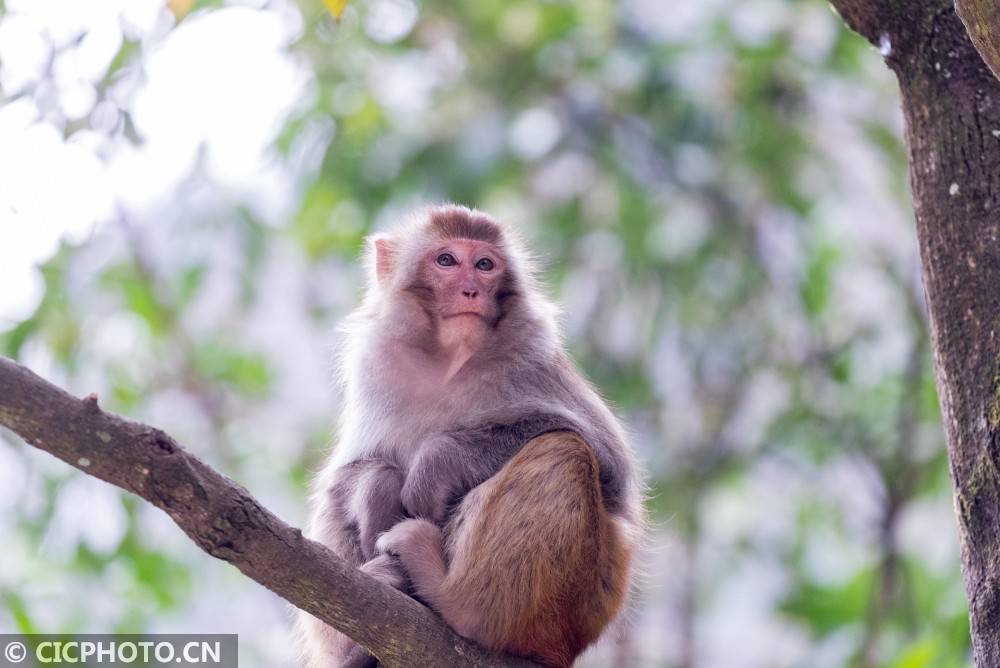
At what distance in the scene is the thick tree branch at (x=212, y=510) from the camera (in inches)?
111

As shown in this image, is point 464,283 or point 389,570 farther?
point 464,283

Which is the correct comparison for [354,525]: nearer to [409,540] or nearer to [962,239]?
[409,540]

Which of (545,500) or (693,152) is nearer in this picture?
(545,500)

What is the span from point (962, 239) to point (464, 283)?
1.82 metres

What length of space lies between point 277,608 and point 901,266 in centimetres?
543

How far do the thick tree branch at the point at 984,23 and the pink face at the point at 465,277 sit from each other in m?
2.13

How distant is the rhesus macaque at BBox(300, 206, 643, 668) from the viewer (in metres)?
4.02

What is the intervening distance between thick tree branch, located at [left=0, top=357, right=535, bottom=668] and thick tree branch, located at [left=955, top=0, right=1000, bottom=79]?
211 centimetres

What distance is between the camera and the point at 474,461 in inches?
168

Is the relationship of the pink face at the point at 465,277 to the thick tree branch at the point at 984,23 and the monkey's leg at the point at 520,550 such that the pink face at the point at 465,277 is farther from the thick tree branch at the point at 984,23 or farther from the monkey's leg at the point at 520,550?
the thick tree branch at the point at 984,23

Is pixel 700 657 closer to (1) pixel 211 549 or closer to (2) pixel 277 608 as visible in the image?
(2) pixel 277 608

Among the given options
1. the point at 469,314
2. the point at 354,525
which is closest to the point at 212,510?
the point at 354,525

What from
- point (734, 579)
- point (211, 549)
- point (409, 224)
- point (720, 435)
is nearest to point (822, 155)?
point (720, 435)

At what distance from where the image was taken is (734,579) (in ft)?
35.2
